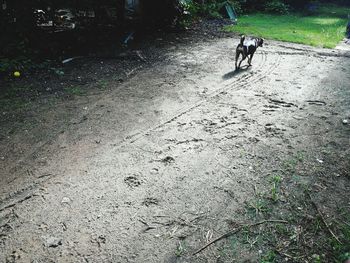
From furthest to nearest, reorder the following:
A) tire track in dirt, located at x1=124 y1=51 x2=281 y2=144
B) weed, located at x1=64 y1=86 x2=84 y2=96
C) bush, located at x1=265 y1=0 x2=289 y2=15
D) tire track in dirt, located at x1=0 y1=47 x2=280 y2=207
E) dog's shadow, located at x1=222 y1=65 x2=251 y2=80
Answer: bush, located at x1=265 y1=0 x2=289 y2=15 < dog's shadow, located at x1=222 y1=65 x2=251 y2=80 < weed, located at x1=64 y1=86 x2=84 y2=96 < tire track in dirt, located at x1=124 y1=51 x2=281 y2=144 < tire track in dirt, located at x1=0 y1=47 x2=280 y2=207

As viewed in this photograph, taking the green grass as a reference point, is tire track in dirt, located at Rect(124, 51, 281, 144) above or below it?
below

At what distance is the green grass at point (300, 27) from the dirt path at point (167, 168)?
5049mm

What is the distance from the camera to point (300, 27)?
43.9ft

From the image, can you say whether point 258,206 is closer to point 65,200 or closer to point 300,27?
point 65,200

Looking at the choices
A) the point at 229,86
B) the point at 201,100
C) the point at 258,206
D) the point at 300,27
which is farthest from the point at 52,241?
the point at 300,27

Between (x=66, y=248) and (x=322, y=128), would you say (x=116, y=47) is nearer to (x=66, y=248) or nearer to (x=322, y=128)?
(x=322, y=128)

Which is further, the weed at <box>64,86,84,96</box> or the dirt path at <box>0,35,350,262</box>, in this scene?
the weed at <box>64,86,84,96</box>

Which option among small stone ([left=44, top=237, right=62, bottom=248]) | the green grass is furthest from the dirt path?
the green grass

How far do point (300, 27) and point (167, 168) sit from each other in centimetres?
1231

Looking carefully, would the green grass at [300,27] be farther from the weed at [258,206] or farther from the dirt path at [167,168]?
the weed at [258,206]

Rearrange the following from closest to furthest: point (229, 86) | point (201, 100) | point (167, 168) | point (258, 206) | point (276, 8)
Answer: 1. point (258, 206)
2. point (167, 168)
3. point (201, 100)
4. point (229, 86)
5. point (276, 8)

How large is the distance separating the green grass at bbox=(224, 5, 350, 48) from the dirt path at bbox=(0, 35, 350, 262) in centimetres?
505

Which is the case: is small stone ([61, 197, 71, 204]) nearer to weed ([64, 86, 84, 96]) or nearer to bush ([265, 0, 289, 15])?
weed ([64, 86, 84, 96])

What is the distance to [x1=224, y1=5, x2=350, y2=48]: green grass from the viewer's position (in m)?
11.0
